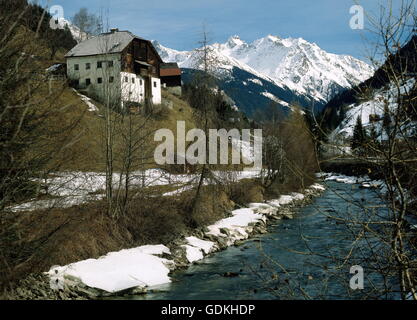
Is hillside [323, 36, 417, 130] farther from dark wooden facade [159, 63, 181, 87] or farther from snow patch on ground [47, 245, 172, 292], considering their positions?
dark wooden facade [159, 63, 181, 87]

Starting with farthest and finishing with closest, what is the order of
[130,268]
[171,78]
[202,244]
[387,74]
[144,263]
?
[171,78] → [202,244] → [144,263] → [130,268] → [387,74]

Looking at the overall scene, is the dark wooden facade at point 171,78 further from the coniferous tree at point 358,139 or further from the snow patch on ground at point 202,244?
the coniferous tree at point 358,139

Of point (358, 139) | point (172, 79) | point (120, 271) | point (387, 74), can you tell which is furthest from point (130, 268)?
point (172, 79)

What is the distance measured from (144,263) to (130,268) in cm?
108

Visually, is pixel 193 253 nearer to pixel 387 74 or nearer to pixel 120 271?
pixel 120 271

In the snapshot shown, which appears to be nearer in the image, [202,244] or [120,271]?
[120,271]

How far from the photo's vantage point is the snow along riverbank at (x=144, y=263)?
13.8m

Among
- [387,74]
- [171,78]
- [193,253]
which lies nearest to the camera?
[387,74]

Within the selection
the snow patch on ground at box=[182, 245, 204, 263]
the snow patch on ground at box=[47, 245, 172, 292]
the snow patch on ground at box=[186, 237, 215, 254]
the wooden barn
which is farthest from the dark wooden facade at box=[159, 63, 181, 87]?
the snow patch on ground at box=[47, 245, 172, 292]

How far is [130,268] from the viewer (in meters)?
15.5

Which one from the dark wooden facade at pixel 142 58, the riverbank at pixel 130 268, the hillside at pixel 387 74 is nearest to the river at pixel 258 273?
the riverbank at pixel 130 268

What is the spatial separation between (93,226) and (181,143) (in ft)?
110
